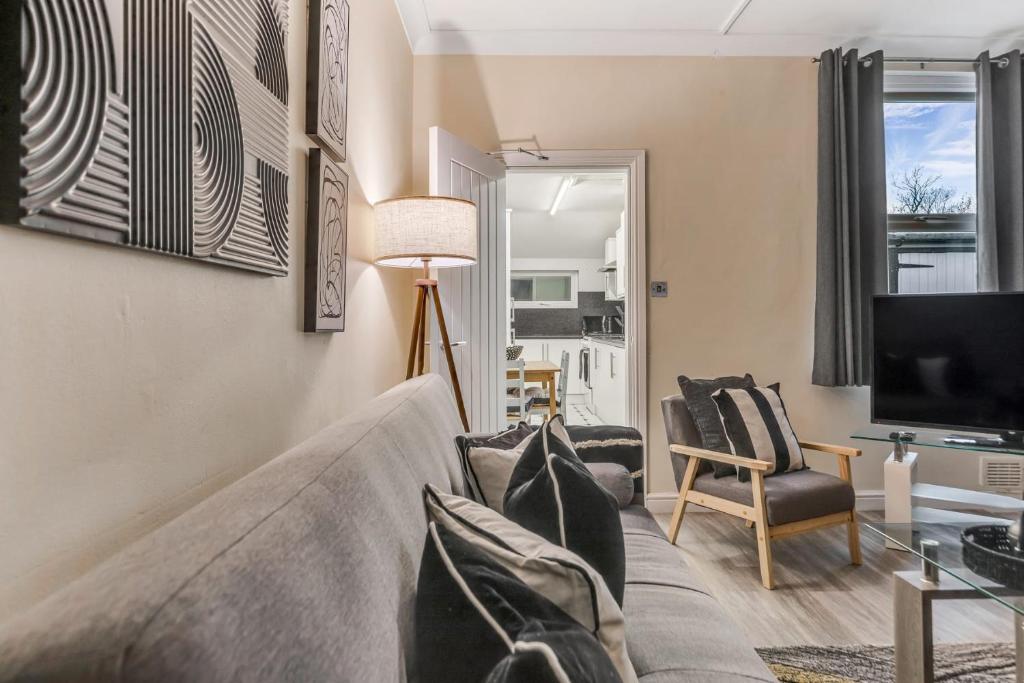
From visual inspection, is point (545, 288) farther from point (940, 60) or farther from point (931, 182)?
Result: point (940, 60)

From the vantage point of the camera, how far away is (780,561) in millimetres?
2793

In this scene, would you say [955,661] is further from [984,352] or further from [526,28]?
[526,28]

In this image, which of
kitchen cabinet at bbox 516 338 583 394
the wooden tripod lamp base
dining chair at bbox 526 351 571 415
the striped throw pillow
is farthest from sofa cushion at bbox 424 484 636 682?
kitchen cabinet at bbox 516 338 583 394

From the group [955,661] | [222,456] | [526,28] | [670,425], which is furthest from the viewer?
[526,28]

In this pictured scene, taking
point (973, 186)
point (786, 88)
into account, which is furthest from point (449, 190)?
point (973, 186)

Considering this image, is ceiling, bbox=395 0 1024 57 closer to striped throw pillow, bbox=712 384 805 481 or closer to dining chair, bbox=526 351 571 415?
striped throw pillow, bbox=712 384 805 481

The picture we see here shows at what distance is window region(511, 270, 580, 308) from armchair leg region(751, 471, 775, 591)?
6.38m

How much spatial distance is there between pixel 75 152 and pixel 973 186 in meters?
4.68

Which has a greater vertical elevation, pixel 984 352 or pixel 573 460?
pixel 984 352

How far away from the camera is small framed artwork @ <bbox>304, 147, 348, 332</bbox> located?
1.65 m

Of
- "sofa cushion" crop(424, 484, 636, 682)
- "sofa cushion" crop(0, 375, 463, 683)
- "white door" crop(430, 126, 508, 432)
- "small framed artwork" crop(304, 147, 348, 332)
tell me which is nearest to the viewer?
"sofa cushion" crop(0, 375, 463, 683)

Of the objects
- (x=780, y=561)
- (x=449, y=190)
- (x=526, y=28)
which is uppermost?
(x=526, y=28)

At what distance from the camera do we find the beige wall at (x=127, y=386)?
69 cm

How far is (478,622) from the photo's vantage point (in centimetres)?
67
